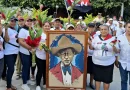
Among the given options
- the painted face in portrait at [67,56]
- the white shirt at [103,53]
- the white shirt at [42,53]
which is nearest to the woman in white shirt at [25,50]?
the white shirt at [42,53]

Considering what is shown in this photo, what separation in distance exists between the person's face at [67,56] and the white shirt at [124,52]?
104 centimetres

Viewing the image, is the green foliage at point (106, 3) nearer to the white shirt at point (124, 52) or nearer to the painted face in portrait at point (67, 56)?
the painted face in portrait at point (67, 56)

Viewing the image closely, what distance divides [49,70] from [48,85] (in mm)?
335

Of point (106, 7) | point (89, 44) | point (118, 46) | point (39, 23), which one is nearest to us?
point (118, 46)

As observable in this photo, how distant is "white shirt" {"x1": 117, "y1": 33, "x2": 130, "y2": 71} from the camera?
16.3 feet

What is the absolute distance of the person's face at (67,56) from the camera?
550cm

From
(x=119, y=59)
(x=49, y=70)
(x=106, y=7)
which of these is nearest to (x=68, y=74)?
(x=49, y=70)

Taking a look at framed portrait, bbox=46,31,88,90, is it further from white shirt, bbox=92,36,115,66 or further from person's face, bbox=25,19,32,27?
person's face, bbox=25,19,32,27

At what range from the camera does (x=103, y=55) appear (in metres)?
5.18

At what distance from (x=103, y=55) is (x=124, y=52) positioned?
1.37 ft

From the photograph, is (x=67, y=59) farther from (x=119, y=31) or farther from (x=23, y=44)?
(x=119, y=31)

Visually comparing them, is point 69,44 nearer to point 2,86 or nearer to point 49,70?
point 49,70

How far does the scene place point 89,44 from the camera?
543 cm

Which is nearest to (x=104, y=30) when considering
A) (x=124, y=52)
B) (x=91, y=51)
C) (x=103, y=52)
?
(x=103, y=52)
